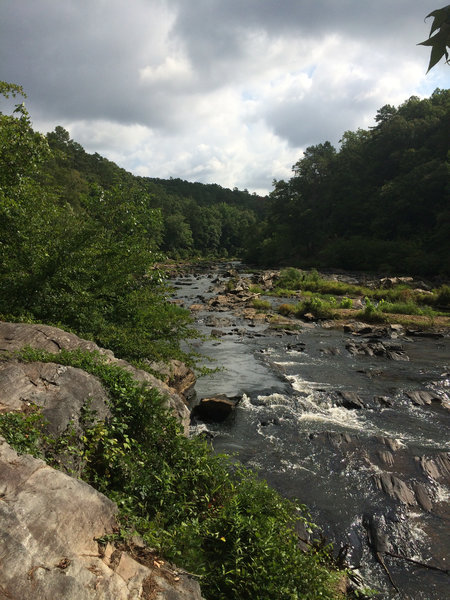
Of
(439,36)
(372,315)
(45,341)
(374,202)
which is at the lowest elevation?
(372,315)

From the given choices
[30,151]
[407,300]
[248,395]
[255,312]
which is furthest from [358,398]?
[407,300]

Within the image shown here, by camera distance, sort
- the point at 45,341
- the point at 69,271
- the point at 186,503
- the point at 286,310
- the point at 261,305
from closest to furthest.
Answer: the point at 186,503 < the point at 45,341 < the point at 69,271 < the point at 286,310 < the point at 261,305

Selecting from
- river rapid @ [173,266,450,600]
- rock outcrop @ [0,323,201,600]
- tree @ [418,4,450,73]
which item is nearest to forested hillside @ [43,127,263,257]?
river rapid @ [173,266,450,600]

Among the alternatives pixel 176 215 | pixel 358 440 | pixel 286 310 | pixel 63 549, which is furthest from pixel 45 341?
pixel 176 215

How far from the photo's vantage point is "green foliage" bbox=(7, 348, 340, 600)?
15.1ft

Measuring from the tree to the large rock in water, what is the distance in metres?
4.67

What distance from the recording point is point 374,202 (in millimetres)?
72625

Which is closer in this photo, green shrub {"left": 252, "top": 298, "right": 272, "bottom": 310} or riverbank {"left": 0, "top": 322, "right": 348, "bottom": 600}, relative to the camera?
riverbank {"left": 0, "top": 322, "right": 348, "bottom": 600}

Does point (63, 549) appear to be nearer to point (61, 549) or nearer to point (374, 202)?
point (61, 549)

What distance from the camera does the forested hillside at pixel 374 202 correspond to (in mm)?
58750

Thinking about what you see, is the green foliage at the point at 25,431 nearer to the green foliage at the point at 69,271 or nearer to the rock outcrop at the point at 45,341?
the rock outcrop at the point at 45,341


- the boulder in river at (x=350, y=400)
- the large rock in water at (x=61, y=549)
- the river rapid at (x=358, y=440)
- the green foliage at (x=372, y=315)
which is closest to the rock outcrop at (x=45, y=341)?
the large rock in water at (x=61, y=549)

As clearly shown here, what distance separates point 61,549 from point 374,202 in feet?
258

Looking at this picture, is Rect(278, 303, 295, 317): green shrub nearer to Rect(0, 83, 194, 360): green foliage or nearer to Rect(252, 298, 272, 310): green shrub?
Rect(252, 298, 272, 310): green shrub
